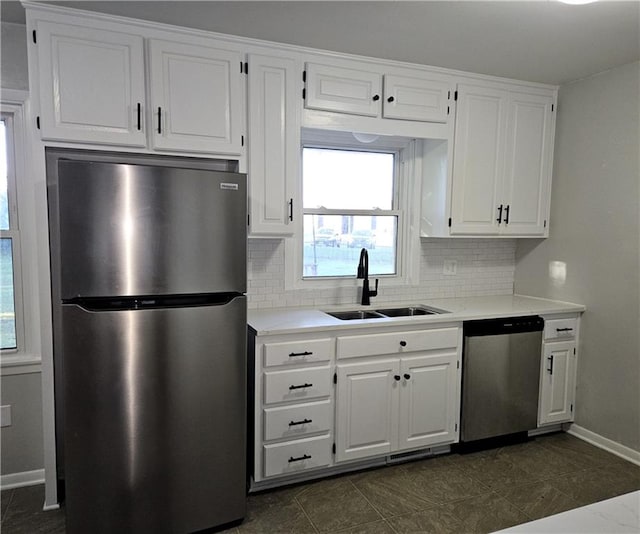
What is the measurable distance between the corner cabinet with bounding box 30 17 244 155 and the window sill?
1227 millimetres

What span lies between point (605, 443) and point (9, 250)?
3.82 meters

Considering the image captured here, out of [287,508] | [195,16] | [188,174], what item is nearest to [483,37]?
[195,16]

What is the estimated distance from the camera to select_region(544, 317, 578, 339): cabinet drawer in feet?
10.3

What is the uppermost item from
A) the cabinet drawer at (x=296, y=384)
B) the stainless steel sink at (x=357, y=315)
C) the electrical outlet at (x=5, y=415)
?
the stainless steel sink at (x=357, y=315)

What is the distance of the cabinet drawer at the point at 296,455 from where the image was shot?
2482 millimetres

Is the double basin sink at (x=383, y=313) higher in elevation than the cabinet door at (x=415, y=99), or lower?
lower

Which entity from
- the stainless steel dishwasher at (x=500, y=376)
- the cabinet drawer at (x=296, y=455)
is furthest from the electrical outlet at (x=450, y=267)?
the cabinet drawer at (x=296, y=455)

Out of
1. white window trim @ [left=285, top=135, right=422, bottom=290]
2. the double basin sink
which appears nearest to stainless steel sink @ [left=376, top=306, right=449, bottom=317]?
the double basin sink

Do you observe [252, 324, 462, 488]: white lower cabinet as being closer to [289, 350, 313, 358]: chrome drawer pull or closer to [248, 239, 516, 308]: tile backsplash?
[289, 350, 313, 358]: chrome drawer pull

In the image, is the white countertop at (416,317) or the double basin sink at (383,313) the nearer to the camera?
the white countertop at (416,317)

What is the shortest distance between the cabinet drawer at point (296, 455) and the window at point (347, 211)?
1.07m

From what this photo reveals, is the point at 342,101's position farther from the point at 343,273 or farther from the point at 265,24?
the point at 343,273

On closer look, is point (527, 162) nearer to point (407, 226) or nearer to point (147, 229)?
point (407, 226)

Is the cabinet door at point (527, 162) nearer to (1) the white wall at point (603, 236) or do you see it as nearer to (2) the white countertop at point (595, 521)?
(1) the white wall at point (603, 236)
